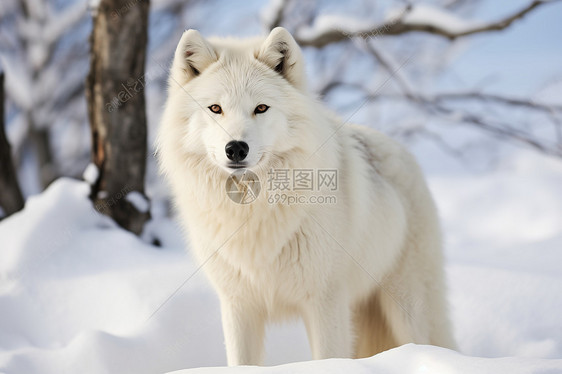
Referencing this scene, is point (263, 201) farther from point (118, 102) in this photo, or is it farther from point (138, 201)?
point (118, 102)

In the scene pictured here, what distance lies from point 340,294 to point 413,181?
111 centimetres

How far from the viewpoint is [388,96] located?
8.38 m

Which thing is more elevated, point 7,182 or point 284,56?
point 284,56

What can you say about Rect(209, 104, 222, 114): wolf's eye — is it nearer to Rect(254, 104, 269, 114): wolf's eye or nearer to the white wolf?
the white wolf

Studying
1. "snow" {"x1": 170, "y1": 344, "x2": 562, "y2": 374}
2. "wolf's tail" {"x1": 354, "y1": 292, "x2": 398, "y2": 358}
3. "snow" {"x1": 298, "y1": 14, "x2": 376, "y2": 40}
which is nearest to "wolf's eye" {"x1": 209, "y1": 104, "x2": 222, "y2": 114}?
"snow" {"x1": 170, "y1": 344, "x2": 562, "y2": 374}

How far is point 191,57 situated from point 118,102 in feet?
8.48

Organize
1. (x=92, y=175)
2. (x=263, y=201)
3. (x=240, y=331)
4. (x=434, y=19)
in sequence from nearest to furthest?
(x=263, y=201), (x=240, y=331), (x=92, y=175), (x=434, y=19)

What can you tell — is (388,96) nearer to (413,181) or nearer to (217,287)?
(413,181)

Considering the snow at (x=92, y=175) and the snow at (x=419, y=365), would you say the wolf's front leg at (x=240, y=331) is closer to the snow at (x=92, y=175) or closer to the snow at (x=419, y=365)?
the snow at (x=419, y=365)

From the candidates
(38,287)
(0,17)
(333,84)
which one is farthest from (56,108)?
(38,287)

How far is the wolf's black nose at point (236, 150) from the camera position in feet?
7.27

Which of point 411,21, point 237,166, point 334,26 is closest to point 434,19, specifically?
point 411,21

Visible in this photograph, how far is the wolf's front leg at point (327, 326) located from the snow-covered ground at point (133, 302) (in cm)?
62

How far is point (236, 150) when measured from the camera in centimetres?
222
